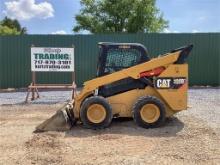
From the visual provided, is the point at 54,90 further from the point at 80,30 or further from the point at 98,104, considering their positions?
the point at 80,30

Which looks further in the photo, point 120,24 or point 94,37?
point 120,24

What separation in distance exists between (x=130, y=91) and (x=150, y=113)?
66cm

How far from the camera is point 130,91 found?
9.09m

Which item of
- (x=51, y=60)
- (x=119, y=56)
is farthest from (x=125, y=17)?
(x=119, y=56)

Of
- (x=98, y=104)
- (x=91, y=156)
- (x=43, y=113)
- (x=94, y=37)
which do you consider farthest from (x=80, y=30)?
(x=91, y=156)

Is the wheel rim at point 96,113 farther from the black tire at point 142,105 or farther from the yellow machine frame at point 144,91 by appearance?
the black tire at point 142,105

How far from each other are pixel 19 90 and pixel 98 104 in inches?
363

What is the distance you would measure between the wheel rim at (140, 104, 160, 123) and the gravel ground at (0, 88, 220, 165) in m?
0.24

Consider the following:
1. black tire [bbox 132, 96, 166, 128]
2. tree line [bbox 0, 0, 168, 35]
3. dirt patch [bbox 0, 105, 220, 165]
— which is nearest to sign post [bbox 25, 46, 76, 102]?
dirt patch [bbox 0, 105, 220, 165]

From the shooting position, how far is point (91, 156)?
6590 millimetres

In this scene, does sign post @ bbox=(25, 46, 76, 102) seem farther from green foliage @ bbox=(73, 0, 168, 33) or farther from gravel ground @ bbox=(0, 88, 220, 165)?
green foliage @ bbox=(73, 0, 168, 33)

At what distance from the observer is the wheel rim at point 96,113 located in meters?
8.73

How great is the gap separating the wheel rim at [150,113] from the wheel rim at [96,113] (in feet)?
2.57

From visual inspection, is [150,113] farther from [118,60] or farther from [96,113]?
[118,60]
